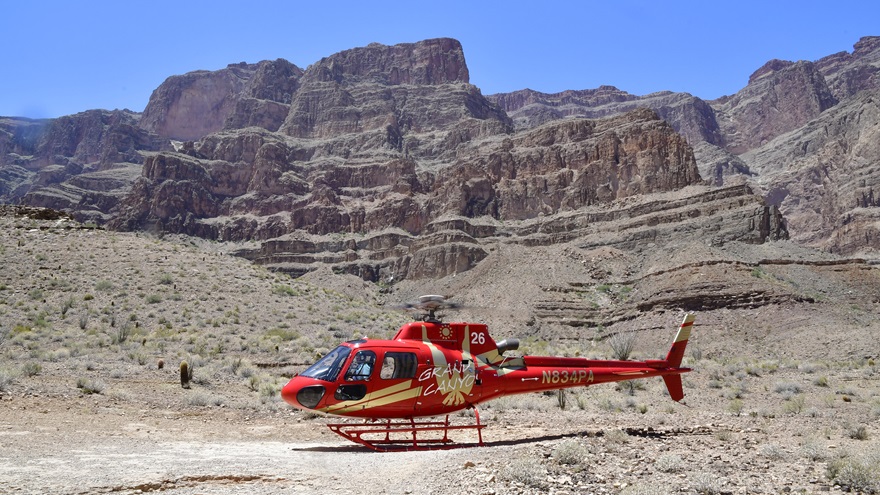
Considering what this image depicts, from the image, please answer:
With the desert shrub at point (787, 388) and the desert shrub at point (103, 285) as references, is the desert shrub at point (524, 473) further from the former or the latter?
the desert shrub at point (103, 285)

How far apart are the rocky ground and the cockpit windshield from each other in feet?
4.15

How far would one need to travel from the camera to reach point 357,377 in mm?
12031

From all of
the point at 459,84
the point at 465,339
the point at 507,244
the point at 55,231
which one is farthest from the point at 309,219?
the point at 465,339

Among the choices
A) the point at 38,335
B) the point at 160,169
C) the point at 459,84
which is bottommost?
the point at 38,335

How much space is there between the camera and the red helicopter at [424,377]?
1193 centimetres

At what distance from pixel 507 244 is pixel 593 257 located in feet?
67.0

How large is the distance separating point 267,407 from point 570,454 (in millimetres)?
9613

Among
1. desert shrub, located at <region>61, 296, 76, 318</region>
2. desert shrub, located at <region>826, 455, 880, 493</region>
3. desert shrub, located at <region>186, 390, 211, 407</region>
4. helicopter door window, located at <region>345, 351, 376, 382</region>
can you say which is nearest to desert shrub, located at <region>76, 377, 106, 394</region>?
desert shrub, located at <region>186, 390, 211, 407</region>

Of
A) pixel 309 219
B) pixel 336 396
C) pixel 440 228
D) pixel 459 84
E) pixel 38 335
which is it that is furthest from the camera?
pixel 459 84

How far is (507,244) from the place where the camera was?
103062 mm

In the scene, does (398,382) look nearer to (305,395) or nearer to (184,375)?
(305,395)

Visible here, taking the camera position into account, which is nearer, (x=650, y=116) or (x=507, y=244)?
(x=507, y=244)

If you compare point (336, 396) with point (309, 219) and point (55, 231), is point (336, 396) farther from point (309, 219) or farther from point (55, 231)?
point (309, 219)

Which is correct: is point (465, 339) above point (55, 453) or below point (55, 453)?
above
